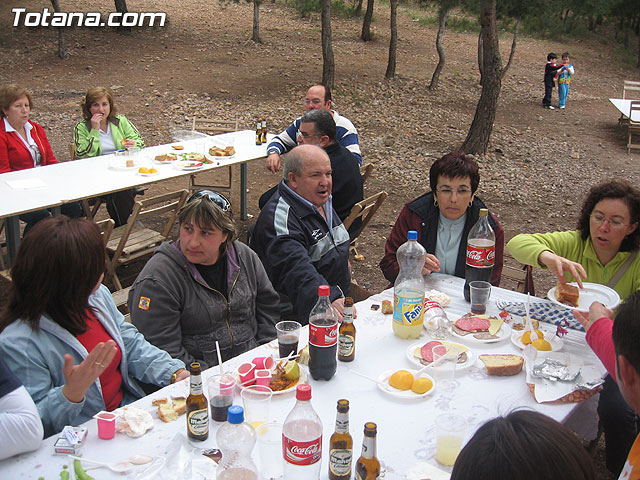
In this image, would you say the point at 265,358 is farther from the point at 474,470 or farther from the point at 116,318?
Answer: the point at 474,470

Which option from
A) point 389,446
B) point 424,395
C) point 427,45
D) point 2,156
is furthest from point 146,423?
point 427,45

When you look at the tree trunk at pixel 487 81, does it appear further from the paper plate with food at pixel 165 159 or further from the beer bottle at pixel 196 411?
the beer bottle at pixel 196 411

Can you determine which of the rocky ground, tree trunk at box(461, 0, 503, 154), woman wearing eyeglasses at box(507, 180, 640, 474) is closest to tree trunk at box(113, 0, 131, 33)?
the rocky ground

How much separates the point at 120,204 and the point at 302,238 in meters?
3.28

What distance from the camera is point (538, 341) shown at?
2701 millimetres

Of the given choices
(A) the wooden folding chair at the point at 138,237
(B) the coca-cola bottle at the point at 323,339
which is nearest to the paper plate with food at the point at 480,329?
(B) the coca-cola bottle at the point at 323,339

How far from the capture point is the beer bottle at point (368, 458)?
1660 mm

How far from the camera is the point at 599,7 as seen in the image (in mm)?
18594

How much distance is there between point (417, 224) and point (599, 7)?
18.5 m

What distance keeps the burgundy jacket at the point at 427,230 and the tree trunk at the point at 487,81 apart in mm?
5910

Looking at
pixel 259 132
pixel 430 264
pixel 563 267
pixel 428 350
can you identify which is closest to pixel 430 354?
pixel 428 350

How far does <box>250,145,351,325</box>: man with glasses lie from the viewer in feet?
11.1

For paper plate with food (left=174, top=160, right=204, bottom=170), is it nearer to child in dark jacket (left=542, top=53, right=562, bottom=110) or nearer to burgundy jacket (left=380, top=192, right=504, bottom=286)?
burgundy jacket (left=380, top=192, right=504, bottom=286)

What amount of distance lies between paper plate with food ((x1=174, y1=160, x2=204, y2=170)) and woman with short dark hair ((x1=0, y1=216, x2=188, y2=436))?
149 inches
